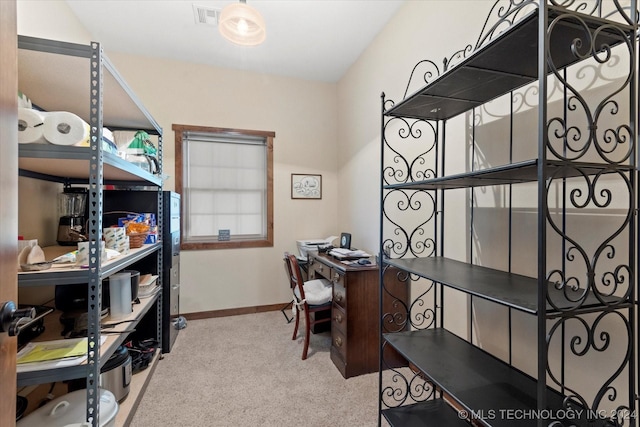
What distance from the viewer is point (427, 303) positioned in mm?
2158

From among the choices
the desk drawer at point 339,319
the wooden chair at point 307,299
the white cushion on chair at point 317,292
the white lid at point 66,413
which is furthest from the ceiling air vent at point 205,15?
the white lid at point 66,413

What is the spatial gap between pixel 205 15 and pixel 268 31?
56 cm

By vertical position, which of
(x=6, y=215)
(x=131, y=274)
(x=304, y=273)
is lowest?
(x=304, y=273)

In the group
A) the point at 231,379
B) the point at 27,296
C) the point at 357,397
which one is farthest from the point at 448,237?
the point at 27,296

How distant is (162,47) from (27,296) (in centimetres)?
259

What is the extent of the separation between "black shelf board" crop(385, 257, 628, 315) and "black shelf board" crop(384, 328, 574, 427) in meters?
0.36

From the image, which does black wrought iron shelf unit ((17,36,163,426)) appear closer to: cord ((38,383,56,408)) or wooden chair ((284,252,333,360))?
cord ((38,383,56,408))

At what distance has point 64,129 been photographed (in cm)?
117

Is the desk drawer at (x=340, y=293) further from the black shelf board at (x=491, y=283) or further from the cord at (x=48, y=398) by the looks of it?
the cord at (x=48, y=398)

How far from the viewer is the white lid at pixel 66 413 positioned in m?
1.31

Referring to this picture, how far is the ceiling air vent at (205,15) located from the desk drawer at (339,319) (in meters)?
2.70

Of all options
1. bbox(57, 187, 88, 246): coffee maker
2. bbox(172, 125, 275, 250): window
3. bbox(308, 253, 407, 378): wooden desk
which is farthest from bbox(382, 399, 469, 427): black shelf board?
bbox(172, 125, 275, 250): window

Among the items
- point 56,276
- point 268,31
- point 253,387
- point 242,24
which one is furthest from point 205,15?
point 253,387

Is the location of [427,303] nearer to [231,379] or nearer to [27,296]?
[231,379]
